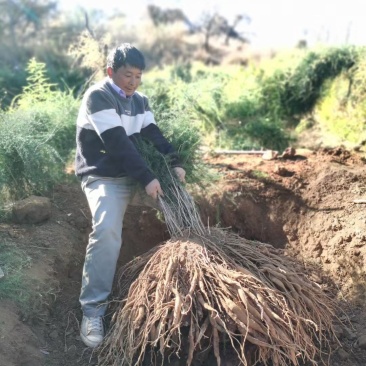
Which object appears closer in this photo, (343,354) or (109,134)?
(343,354)

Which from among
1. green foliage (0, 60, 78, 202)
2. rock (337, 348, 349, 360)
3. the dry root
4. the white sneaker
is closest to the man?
the white sneaker

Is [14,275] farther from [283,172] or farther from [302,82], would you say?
[302,82]

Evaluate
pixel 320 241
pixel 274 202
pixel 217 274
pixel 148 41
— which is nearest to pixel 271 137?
pixel 274 202

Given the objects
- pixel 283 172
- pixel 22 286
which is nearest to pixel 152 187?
pixel 22 286

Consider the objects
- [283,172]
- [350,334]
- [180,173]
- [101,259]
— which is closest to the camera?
[101,259]

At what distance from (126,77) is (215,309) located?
1518 millimetres

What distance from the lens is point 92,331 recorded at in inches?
116

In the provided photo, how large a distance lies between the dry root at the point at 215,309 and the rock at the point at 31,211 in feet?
3.18

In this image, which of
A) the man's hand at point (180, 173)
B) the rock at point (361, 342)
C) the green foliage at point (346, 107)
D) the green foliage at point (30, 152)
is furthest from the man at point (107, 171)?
the green foliage at point (346, 107)

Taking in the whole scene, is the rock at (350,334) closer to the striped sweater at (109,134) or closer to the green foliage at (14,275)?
the striped sweater at (109,134)

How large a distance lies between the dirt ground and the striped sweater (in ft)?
2.16

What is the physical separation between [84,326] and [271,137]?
4.12 m

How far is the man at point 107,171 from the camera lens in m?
3.02

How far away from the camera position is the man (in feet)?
9.92
